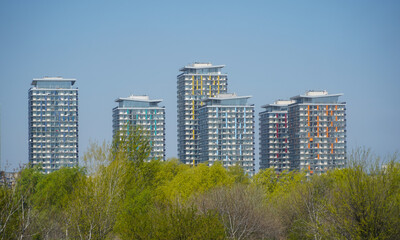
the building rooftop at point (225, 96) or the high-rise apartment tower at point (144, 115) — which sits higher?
the building rooftop at point (225, 96)

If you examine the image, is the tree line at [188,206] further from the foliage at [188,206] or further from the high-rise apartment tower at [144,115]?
the high-rise apartment tower at [144,115]

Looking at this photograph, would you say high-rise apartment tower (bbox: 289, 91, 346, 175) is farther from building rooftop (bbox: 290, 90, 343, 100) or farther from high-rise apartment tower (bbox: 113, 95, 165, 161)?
high-rise apartment tower (bbox: 113, 95, 165, 161)

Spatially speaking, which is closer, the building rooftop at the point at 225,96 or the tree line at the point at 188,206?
the tree line at the point at 188,206

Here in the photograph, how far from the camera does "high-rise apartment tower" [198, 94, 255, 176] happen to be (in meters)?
185

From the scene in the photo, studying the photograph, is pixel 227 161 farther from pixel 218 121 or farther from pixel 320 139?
pixel 320 139

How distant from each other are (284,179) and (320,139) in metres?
106

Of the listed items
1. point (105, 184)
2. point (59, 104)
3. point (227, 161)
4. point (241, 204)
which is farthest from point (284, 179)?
point (59, 104)

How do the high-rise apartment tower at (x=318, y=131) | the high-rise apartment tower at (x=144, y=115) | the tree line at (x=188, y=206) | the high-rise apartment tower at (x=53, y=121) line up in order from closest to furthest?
the tree line at (x=188, y=206) → the high-rise apartment tower at (x=53, y=121) → the high-rise apartment tower at (x=318, y=131) → the high-rise apartment tower at (x=144, y=115)

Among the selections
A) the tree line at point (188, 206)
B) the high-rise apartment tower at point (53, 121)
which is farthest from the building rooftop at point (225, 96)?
the tree line at point (188, 206)

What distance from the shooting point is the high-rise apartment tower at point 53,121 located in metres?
180

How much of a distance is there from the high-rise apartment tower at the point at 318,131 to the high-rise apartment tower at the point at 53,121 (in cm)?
6797

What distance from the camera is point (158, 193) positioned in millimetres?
62188

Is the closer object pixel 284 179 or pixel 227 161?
pixel 284 179

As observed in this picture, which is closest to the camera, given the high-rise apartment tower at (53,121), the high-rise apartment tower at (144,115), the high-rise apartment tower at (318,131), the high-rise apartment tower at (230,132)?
the high-rise apartment tower at (53,121)
